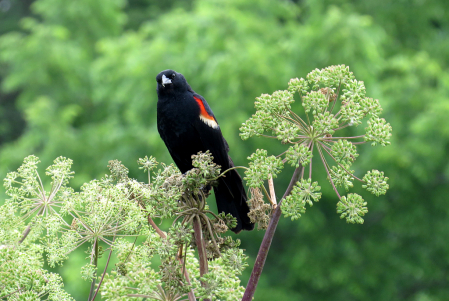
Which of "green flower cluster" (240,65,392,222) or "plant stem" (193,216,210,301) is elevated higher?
"green flower cluster" (240,65,392,222)

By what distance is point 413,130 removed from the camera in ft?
29.2

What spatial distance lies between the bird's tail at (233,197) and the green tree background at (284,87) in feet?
18.8

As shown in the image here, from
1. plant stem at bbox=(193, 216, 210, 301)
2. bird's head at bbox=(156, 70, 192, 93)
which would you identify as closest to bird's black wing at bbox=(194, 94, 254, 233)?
bird's head at bbox=(156, 70, 192, 93)

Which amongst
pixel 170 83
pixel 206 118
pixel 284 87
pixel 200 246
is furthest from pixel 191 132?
pixel 284 87

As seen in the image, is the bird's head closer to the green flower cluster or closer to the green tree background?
the green flower cluster

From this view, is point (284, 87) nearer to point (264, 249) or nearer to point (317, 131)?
point (317, 131)

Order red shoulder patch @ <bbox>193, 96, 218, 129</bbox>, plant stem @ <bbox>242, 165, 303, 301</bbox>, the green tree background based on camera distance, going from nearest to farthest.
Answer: plant stem @ <bbox>242, 165, 303, 301</bbox> → red shoulder patch @ <bbox>193, 96, 218, 129</bbox> → the green tree background

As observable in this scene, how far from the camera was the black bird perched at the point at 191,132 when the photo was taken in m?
3.00

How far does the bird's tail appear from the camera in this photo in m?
2.91

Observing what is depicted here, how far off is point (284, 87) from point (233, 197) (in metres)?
6.71

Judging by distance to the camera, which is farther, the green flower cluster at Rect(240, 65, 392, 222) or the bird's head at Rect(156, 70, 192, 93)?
the bird's head at Rect(156, 70, 192, 93)

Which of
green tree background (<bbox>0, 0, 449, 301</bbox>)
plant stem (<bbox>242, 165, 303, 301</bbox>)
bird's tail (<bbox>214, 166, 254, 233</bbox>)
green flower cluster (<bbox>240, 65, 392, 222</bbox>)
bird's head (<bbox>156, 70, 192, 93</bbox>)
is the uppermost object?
green tree background (<bbox>0, 0, 449, 301</bbox>)

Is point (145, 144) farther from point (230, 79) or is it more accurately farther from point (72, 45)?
point (72, 45)

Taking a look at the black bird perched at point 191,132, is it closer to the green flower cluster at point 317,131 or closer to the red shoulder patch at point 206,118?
the red shoulder patch at point 206,118
